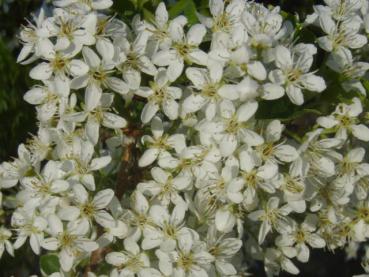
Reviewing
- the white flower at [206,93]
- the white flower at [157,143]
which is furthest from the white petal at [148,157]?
the white flower at [206,93]

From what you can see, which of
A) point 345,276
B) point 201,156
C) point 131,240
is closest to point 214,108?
point 201,156

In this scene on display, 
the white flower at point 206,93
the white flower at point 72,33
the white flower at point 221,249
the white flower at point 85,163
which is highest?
the white flower at point 72,33

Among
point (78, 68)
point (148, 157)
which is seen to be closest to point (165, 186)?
point (148, 157)

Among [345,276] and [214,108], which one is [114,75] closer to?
[214,108]

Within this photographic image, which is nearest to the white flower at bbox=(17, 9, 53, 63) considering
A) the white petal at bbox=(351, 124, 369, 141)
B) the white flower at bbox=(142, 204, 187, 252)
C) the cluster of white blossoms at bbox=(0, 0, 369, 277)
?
the cluster of white blossoms at bbox=(0, 0, 369, 277)

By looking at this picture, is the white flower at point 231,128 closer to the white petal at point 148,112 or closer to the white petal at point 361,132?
the white petal at point 148,112

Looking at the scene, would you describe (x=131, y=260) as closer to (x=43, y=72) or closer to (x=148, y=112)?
(x=148, y=112)
